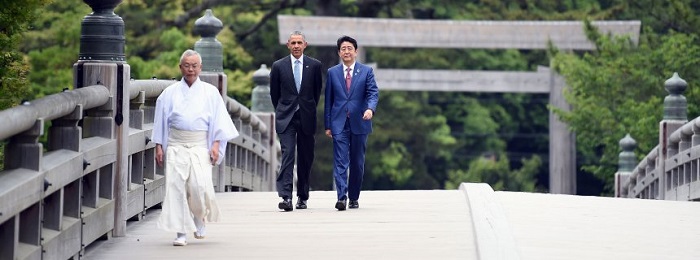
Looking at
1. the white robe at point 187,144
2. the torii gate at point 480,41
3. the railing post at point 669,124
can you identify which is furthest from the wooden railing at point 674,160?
the torii gate at point 480,41

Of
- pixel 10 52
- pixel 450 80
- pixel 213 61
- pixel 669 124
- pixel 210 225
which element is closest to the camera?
pixel 210 225

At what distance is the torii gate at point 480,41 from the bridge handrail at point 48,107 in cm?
2424

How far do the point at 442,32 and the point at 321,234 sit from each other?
2450 centimetres

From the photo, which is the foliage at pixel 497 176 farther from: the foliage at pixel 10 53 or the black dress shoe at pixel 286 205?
the black dress shoe at pixel 286 205

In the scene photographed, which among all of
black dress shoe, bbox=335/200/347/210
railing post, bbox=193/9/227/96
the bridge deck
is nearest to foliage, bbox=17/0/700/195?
railing post, bbox=193/9/227/96

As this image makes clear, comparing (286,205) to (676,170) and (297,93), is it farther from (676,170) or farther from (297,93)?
(676,170)

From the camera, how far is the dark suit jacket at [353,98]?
1415 centimetres

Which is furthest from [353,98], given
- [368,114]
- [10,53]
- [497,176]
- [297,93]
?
[497,176]

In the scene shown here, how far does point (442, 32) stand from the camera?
1411 inches

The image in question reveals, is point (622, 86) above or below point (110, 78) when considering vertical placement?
above

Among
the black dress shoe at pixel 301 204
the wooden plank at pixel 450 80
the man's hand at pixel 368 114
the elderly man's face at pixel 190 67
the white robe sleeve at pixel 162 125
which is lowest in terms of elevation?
the black dress shoe at pixel 301 204

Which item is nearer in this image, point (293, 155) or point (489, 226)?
point (489, 226)

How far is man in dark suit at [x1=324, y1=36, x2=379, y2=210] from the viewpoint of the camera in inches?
557

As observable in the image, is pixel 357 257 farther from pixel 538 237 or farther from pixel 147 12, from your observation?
pixel 147 12
